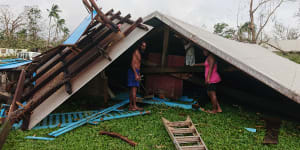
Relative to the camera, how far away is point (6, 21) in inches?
1066

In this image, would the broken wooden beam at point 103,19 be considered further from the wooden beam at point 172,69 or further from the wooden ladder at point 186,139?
the wooden ladder at point 186,139

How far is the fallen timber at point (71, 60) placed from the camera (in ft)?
12.5

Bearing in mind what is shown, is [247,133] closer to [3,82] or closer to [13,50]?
[3,82]

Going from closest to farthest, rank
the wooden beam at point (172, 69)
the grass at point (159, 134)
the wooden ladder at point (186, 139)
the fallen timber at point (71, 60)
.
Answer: the wooden ladder at point (186, 139), the grass at point (159, 134), the fallen timber at point (71, 60), the wooden beam at point (172, 69)

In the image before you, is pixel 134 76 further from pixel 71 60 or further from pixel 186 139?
pixel 186 139

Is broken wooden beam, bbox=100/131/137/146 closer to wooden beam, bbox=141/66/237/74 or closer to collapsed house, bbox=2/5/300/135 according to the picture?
collapsed house, bbox=2/5/300/135

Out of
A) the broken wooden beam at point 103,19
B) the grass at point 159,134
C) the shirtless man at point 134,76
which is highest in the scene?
the broken wooden beam at point 103,19

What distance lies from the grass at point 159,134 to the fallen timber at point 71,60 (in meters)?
0.80

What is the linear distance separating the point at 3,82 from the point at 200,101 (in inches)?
274

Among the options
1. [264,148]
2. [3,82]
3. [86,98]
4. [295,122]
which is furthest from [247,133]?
[3,82]

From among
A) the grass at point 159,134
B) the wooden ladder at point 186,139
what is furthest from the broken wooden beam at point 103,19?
the wooden ladder at point 186,139

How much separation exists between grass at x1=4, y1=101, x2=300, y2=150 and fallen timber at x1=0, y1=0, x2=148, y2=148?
80 cm

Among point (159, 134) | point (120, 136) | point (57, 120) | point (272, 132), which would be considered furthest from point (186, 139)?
point (57, 120)

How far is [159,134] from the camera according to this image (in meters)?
3.44
